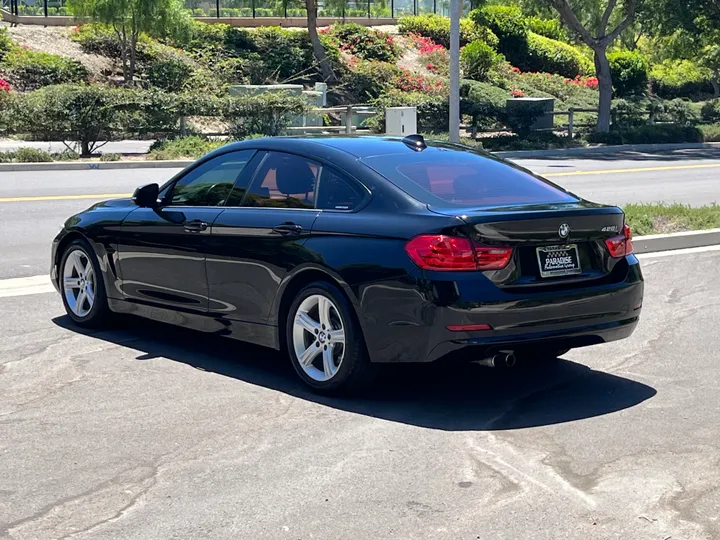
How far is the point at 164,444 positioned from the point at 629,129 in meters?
35.3

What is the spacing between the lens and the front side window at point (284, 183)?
6930mm

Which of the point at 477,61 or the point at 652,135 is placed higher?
the point at 477,61

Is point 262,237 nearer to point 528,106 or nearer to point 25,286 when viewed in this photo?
point 25,286

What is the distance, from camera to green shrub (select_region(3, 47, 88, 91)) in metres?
39.6

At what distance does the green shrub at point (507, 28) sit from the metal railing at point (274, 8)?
4.11ft

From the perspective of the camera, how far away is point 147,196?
781 cm

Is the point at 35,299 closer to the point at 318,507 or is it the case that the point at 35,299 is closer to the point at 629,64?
the point at 318,507

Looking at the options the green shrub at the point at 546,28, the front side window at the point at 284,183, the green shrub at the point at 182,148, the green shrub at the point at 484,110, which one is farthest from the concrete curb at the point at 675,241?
the green shrub at the point at 546,28

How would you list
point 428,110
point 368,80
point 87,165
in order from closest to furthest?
point 87,165 < point 428,110 < point 368,80

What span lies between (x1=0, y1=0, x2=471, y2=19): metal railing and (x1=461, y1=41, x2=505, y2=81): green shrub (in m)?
4.85

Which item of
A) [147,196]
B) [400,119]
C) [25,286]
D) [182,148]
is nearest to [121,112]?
[182,148]

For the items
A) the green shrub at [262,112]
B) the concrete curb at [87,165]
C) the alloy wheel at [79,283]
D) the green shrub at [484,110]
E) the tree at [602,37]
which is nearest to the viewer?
the alloy wheel at [79,283]

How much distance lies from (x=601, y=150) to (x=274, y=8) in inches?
982

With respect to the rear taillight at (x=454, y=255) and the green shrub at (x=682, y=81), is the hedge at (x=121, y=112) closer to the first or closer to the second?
the rear taillight at (x=454, y=255)
